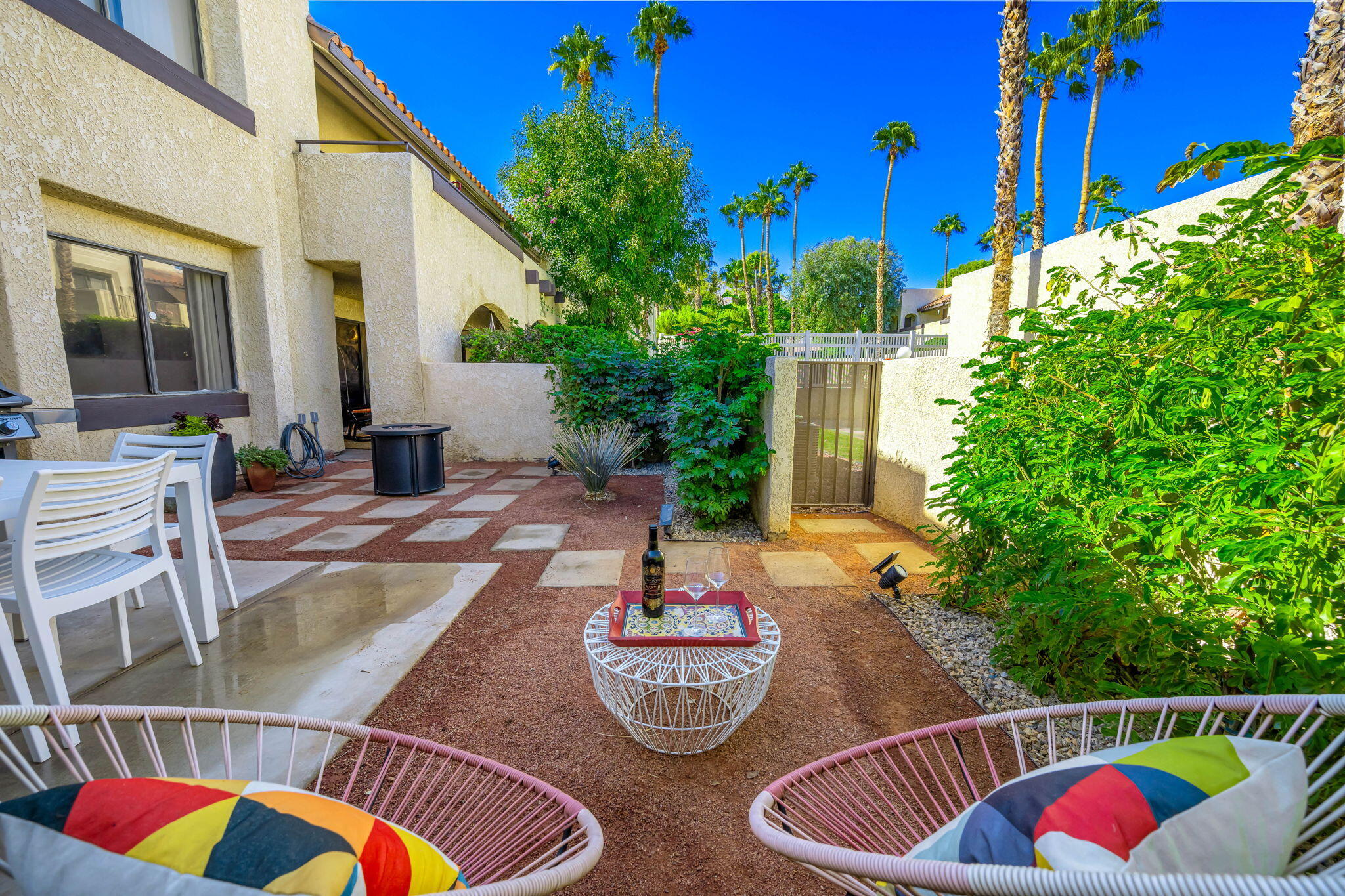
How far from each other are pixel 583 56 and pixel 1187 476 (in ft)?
54.2

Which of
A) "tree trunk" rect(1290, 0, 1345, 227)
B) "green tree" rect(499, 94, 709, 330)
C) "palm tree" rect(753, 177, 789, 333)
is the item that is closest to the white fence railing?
"green tree" rect(499, 94, 709, 330)

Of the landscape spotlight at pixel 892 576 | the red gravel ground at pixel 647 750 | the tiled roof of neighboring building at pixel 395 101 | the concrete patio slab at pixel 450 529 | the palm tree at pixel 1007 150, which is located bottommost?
the red gravel ground at pixel 647 750

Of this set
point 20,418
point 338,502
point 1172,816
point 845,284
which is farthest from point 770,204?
point 1172,816

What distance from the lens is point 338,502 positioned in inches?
217

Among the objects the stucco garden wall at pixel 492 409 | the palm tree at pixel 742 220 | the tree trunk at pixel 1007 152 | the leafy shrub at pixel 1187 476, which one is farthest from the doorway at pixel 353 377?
the palm tree at pixel 742 220

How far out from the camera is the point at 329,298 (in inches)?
314

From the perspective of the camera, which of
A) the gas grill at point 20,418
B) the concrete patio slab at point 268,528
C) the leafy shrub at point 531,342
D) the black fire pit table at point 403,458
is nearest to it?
the gas grill at point 20,418

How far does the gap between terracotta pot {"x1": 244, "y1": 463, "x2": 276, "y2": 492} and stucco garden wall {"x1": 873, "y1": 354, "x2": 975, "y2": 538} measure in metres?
6.56

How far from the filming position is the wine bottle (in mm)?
2098

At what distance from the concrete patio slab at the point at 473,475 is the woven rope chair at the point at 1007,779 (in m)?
6.00

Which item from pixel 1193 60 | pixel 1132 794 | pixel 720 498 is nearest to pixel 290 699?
pixel 1132 794

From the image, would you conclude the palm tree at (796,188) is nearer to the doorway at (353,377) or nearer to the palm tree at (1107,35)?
the palm tree at (1107,35)

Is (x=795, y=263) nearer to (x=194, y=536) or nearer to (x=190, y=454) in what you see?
(x=190, y=454)

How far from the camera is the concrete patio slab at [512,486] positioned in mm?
6258
